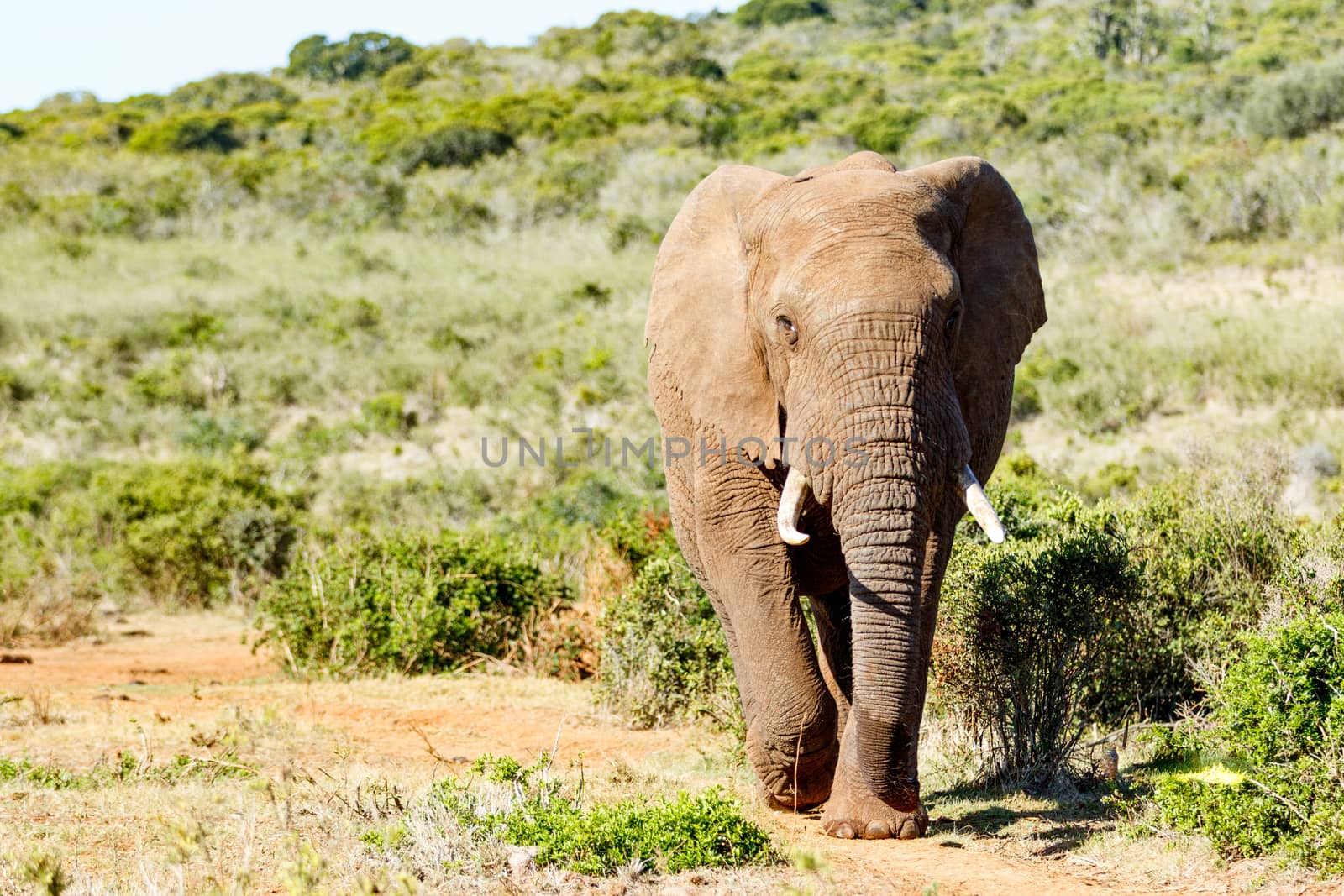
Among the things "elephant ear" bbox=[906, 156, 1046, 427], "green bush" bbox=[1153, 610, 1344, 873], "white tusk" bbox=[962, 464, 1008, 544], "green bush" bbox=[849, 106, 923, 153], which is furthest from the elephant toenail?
"green bush" bbox=[849, 106, 923, 153]

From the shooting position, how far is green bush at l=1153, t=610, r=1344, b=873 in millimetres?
5113

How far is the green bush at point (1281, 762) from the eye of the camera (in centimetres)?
511

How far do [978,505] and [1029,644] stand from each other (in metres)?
1.75

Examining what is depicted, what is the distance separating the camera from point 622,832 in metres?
5.24

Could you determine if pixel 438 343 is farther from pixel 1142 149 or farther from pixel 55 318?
pixel 1142 149

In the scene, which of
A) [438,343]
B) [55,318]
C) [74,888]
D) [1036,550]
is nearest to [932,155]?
[438,343]

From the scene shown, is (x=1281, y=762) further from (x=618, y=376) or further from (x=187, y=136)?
(x=187, y=136)

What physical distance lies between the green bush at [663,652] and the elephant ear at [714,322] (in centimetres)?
256

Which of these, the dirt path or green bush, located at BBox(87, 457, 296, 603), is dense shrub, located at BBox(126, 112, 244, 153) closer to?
green bush, located at BBox(87, 457, 296, 603)

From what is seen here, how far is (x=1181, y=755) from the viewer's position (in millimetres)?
7172

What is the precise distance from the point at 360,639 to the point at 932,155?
82.6 ft

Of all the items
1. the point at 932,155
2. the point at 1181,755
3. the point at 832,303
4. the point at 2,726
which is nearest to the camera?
the point at 832,303

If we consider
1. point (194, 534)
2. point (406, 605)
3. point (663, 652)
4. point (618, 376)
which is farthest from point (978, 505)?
point (618, 376)

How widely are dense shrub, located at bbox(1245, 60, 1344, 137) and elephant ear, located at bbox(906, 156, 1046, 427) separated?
24463 mm
